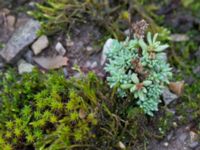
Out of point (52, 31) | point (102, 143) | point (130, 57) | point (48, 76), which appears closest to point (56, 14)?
point (52, 31)

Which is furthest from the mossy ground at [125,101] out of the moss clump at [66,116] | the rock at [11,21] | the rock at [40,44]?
the rock at [11,21]

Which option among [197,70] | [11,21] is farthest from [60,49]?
[197,70]

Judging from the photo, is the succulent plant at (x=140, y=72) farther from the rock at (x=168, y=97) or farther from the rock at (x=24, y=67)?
the rock at (x=24, y=67)

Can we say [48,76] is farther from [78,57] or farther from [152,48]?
[152,48]

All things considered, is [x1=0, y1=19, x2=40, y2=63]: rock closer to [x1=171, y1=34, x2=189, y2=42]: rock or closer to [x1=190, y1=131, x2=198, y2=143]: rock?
[x1=171, y1=34, x2=189, y2=42]: rock

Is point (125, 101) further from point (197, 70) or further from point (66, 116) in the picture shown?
point (197, 70)

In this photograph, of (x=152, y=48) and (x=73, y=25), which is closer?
(x=152, y=48)
